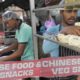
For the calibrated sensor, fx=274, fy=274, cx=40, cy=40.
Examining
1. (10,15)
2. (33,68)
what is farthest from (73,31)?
(10,15)

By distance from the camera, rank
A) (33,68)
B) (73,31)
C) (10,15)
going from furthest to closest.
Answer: (10,15)
(73,31)
(33,68)

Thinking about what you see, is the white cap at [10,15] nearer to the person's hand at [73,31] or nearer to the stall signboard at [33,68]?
the person's hand at [73,31]

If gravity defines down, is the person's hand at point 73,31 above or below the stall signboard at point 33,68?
above

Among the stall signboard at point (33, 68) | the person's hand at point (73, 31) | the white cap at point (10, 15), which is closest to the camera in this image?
the stall signboard at point (33, 68)

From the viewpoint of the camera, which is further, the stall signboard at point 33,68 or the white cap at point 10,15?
the white cap at point 10,15

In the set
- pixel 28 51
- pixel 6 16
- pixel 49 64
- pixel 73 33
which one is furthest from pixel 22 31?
pixel 49 64

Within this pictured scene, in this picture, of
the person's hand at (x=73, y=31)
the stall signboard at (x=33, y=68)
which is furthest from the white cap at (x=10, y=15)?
the stall signboard at (x=33, y=68)

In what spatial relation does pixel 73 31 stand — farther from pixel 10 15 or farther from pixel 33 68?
pixel 10 15

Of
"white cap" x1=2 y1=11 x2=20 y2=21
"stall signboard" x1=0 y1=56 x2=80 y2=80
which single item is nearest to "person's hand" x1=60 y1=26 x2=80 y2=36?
"stall signboard" x1=0 y1=56 x2=80 y2=80

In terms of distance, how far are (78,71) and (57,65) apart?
5.3 inches

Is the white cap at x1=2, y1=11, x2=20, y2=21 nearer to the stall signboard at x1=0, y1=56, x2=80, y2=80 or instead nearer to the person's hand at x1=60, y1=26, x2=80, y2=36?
the person's hand at x1=60, y1=26, x2=80, y2=36

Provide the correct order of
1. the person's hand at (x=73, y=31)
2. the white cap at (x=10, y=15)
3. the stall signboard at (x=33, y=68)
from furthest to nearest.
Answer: the white cap at (x=10, y=15) < the person's hand at (x=73, y=31) < the stall signboard at (x=33, y=68)

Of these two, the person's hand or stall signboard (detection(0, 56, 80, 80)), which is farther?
the person's hand

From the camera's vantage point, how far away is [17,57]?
302 centimetres
